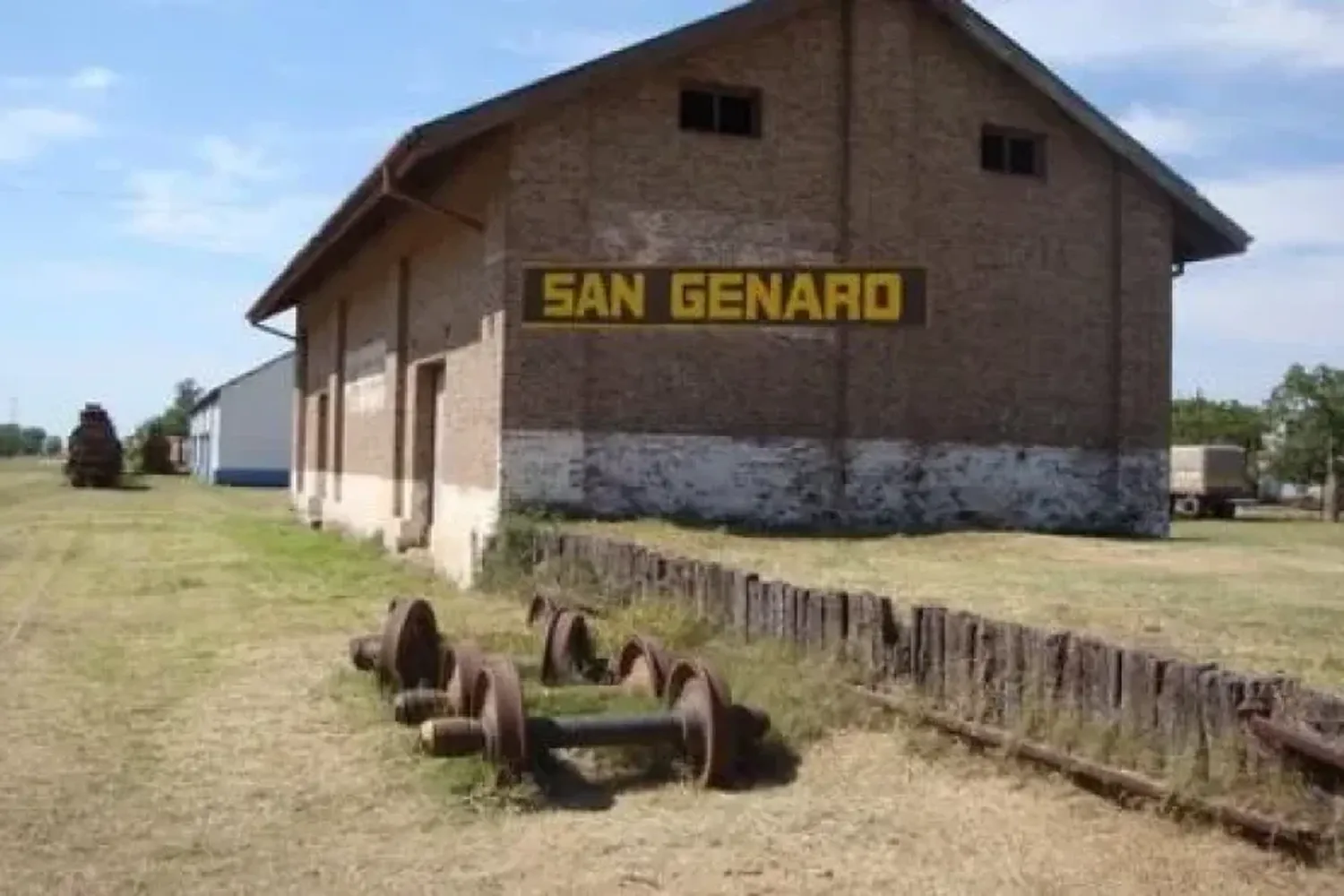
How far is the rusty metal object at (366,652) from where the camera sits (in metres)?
8.78

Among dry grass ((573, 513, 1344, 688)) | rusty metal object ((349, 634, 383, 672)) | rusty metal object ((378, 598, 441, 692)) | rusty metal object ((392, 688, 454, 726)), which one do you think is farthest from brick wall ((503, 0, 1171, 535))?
rusty metal object ((392, 688, 454, 726))

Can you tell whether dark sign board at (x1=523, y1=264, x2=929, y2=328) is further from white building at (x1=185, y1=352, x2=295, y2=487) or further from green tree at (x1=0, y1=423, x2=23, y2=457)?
green tree at (x1=0, y1=423, x2=23, y2=457)

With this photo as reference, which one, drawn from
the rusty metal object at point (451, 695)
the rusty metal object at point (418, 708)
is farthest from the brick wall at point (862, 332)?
the rusty metal object at point (418, 708)

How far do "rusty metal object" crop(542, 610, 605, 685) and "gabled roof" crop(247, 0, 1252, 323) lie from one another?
7.39 m

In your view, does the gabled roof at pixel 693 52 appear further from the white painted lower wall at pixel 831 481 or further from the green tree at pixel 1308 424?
the green tree at pixel 1308 424

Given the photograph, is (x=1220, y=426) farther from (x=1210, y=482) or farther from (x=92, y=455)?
(x=92, y=455)

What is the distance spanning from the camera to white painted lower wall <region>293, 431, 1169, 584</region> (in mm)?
15148

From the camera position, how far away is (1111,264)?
18656mm

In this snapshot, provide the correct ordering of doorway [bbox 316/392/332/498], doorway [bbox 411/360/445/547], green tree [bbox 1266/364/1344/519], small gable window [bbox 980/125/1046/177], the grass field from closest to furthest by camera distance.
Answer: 1. the grass field
2. small gable window [bbox 980/125/1046/177]
3. doorway [bbox 411/360/445/547]
4. doorway [bbox 316/392/332/498]
5. green tree [bbox 1266/364/1344/519]

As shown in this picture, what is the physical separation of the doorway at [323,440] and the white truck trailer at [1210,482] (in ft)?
91.4

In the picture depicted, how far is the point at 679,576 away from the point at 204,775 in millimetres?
3794

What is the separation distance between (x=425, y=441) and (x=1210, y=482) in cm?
3266

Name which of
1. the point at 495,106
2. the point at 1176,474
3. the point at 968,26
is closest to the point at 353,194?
the point at 495,106

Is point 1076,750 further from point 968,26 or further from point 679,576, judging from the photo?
point 968,26
